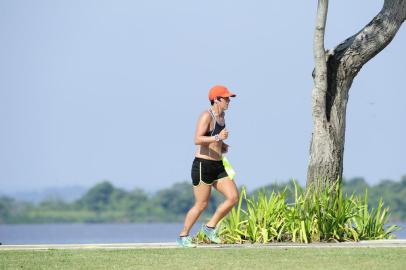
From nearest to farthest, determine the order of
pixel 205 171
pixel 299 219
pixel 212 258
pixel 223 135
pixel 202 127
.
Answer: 1. pixel 212 258
2. pixel 223 135
3. pixel 202 127
4. pixel 205 171
5. pixel 299 219

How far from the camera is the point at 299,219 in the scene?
1510 centimetres

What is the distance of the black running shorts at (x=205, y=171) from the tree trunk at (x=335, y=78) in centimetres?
263

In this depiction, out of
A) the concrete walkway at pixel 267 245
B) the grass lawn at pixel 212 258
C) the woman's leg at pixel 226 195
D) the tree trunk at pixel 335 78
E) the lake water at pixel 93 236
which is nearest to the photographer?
the grass lawn at pixel 212 258

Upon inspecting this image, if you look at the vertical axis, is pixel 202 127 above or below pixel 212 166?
above

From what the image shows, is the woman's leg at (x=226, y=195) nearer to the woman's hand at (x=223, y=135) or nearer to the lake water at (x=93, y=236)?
the woman's hand at (x=223, y=135)

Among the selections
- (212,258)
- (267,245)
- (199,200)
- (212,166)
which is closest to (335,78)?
(267,245)

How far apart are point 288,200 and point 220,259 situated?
4.10m

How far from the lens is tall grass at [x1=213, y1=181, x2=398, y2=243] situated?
15086 mm

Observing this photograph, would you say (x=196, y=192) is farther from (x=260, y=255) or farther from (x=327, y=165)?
(x=327, y=165)

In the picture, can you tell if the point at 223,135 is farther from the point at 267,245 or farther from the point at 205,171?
the point at 267,245

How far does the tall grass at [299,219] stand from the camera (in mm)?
15086

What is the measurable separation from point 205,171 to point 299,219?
176 cm

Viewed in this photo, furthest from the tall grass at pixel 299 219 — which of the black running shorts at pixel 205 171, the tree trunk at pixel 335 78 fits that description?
the black running shorts at pixel 205 171

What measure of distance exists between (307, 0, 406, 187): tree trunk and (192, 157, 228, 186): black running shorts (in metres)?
2.63
